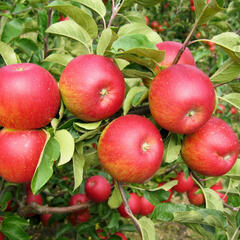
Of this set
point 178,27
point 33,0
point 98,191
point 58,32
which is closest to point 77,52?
point 58,32

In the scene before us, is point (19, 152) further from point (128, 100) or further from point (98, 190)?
point (98, 190)

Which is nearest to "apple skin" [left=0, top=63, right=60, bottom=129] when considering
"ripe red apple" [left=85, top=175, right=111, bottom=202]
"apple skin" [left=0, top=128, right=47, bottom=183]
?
"apple skin" [left=0, top=128, right=47, bottom=183]

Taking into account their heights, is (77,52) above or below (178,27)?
above

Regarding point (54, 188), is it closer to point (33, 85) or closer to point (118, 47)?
point (33, 85)

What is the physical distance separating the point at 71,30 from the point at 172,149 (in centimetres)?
52

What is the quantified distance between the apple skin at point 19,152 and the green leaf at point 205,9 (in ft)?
1.88

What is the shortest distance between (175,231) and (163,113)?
8.52 feet

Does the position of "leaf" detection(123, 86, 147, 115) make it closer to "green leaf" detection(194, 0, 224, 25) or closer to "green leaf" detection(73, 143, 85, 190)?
"green leaf" detection(73, 143, 85, 190)

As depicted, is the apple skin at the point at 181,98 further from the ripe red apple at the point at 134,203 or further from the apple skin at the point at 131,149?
the ripe red apple at the point at 134,203

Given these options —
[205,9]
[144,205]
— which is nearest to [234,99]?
[205,9]

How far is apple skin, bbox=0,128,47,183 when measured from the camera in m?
0.79

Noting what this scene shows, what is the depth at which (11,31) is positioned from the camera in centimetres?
110

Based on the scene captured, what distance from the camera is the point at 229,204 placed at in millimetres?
1192

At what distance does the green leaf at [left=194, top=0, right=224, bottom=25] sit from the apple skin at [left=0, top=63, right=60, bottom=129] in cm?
46
